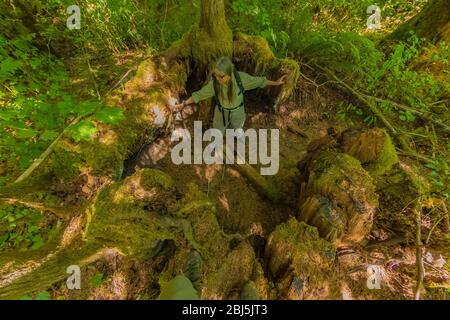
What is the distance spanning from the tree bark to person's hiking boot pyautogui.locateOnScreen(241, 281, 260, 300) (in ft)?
16.9

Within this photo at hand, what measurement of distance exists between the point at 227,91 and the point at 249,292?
87.2 inches

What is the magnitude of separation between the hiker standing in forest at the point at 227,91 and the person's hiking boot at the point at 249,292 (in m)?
2.12

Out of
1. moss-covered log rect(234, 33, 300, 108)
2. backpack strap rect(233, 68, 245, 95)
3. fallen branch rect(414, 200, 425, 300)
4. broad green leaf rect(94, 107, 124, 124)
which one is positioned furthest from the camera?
moss-covered log rect(234, 33, 300, 108)

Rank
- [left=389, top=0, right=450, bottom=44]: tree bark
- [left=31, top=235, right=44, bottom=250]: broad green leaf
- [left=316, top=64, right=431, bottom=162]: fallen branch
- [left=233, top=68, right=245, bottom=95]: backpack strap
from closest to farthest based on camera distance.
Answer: [left=31, top=235, right=44, bottom=250]: broad green leaf → [left=233, top=68, right=245, bottom=95]: backpack strap → [left=316, top=64, right=431, bottom=162]: fallen branch → [left=389, top=0, right=450, bottom=44]: tree bark

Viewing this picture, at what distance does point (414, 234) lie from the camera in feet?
8.45

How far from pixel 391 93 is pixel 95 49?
19.2ft

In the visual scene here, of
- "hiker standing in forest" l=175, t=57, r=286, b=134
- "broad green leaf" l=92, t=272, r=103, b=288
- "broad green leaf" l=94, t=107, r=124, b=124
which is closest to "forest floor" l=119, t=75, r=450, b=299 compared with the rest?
"hiker standing in forest" l=175, t=57, r=286, b=134

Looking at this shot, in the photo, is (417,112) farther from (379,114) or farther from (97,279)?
(97,279)

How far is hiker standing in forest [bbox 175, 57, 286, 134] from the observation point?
8.85 ft

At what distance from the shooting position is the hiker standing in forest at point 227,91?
2696mm

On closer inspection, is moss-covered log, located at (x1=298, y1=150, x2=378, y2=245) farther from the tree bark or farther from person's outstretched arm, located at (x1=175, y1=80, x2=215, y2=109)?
the tree bark

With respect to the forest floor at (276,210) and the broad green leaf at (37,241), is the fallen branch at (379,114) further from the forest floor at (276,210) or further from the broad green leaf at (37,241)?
the broad green leaf at (37,241)

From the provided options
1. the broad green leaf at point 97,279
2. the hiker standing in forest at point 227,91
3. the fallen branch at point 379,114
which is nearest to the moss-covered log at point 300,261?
the broad green leaf at point 97,279
